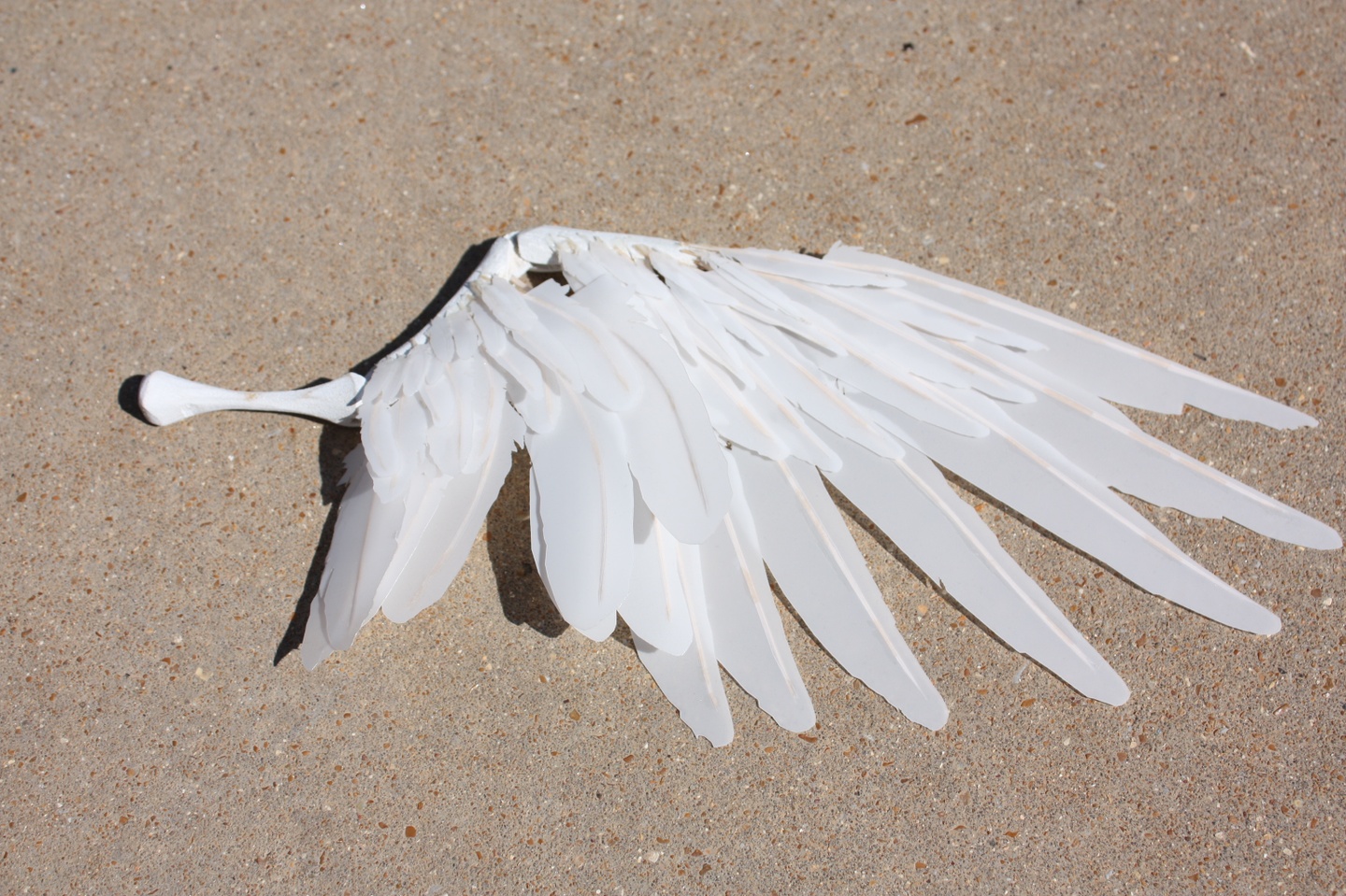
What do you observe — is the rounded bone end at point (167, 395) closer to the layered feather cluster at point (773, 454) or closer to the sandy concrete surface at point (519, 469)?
the sandy concrete surface at point (519, 469)

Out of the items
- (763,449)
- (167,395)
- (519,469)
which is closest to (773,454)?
(763,449)

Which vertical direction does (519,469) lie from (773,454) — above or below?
below

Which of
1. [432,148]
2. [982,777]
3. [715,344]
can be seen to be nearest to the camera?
[715,344]

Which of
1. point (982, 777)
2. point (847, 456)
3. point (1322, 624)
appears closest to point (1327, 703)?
point (1322, 624)

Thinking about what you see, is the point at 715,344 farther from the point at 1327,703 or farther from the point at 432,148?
the point at 1327,703

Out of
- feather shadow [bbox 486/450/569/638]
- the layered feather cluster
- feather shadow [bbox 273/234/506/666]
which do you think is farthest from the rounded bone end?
feather shadow [bbox 486/450/569/638]

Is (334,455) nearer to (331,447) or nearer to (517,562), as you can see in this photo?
(331,447)

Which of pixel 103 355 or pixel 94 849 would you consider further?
pixel 103 355

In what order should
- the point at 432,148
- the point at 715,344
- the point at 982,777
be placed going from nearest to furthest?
the point at 715,344
the point at 982,777
the point at 432,148
